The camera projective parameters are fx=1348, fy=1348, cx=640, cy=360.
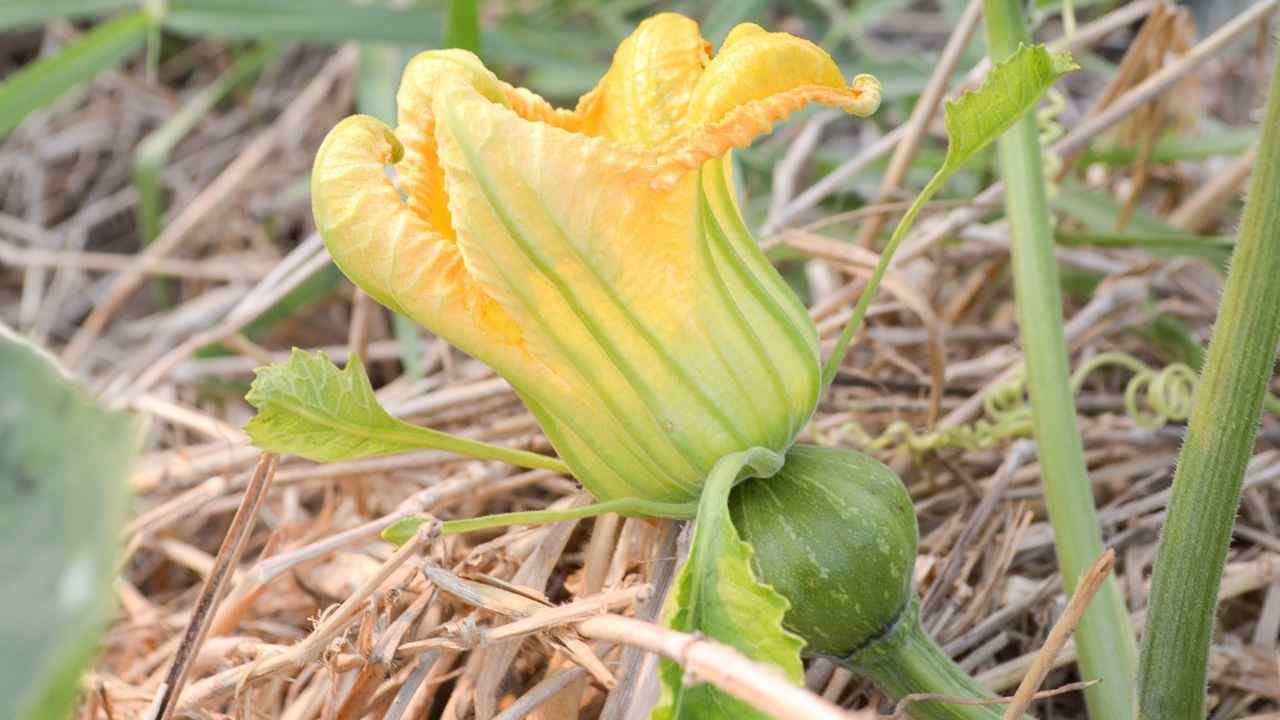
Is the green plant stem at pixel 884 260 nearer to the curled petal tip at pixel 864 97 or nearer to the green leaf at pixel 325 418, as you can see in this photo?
the curled petal tip at pixel 864 97

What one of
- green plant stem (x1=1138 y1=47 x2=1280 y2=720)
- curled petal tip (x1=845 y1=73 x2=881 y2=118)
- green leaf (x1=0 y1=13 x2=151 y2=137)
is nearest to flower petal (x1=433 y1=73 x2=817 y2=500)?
curled petal tip (x1=845 y1=73 x2=881 y2=118)

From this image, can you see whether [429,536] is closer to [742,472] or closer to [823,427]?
[742,472]

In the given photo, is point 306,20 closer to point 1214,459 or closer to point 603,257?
point 603,257

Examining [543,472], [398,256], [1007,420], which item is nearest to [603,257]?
[398,256]

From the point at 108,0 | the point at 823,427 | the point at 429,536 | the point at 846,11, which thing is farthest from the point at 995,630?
the point at 108,0

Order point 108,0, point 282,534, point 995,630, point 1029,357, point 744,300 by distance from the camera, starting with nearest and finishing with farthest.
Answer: point 744,300 → point 1029,357 → point 995,630 → point 282,534 → point 108,0

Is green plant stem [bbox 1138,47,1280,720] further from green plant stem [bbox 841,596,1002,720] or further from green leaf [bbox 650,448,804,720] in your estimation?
green leaf [bbox 650,448,804,720]
